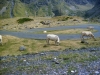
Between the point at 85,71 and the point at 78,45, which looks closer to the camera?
the point at 85,71

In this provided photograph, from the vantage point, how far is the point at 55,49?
134ft

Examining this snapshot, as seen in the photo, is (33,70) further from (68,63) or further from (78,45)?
(78,45)

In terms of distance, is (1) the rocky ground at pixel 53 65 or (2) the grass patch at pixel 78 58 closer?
(1) the rocky ground at pixel 53 65

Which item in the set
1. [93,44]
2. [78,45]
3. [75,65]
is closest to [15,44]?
[78,45]

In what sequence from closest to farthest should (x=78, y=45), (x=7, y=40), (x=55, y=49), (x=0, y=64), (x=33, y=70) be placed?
(x=33, y=70) → (x=0, y=64) → (x=55, y=49) → (x=78, y=45) → (x=7, y=40)

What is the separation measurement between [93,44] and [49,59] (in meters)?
15.9

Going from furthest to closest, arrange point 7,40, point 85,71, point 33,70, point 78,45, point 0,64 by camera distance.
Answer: point 7,40 < point 78,45 < point 0,64 < point 33,70 < point 85,71

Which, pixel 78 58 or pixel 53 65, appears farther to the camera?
pixel 78 58

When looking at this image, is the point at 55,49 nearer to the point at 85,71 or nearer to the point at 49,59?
the point at 49,59

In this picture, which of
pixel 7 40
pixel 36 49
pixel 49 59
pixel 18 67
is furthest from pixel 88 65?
pixel 7 40

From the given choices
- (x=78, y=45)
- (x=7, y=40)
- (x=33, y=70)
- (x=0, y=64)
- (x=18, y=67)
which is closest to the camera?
(x=33, y=70)

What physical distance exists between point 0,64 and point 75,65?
459 inches

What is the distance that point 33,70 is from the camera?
87.8 feet

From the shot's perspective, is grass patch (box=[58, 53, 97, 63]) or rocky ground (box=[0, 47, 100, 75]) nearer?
rocky ground (box=[0, 47, 100, 75])
